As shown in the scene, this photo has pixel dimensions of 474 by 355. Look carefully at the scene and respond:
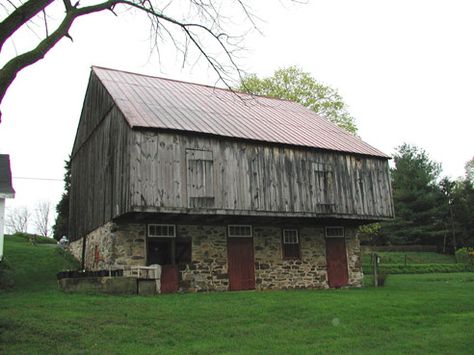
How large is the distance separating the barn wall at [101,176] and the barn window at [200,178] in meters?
2.14

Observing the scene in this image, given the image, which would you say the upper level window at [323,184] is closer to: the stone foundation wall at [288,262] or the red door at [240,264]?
the stone foundation wall at [288,262]

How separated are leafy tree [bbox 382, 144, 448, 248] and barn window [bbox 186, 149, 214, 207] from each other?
3571 cm

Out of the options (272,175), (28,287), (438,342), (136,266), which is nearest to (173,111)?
(272,175)

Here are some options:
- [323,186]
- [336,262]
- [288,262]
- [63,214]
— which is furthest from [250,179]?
[63,214]

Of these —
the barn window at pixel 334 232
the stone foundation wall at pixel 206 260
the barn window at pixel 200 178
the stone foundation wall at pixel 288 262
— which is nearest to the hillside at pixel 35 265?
the stone foundation wall at pixel 206 260

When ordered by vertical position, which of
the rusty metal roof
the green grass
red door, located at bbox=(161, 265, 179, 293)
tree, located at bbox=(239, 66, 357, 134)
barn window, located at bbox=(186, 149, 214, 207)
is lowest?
red door, located at bbox=(161, 265, 179, 293)

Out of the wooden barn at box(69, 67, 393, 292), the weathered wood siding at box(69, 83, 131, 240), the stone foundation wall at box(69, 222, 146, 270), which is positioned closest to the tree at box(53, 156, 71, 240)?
the weathered wood siding at box(69, 83, 131, 240)

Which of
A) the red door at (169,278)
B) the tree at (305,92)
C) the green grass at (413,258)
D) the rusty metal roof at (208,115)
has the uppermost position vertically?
the tree at (305,92)

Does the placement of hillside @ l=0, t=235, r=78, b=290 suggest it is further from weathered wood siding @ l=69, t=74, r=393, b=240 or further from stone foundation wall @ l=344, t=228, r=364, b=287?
stone foundation wall @ l=344, t=228, r=364, b=287

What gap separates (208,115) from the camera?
65.7ft

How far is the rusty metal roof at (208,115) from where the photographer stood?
18.1 m

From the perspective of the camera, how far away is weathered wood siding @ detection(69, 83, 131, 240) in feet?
56.8

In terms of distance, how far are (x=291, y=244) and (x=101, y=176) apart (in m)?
8.19

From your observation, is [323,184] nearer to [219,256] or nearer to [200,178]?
[219,256]
